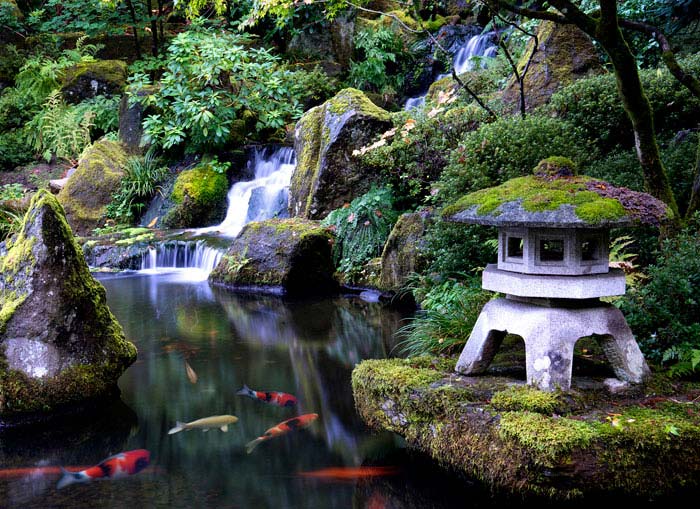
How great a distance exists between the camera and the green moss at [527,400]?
4301 mm

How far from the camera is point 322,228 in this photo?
39.3 ft

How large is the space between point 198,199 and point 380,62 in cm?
680

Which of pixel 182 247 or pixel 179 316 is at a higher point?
pixel 182 247

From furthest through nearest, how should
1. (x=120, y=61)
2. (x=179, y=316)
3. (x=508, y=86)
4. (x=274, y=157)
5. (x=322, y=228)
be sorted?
(x=120, y=61), (x=274, y=157), (x=322, y=228), (x=508, y=86), (x=179, y=316)

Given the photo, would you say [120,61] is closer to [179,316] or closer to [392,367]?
[179,316]

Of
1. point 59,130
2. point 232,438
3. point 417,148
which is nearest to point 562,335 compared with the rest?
point 232,438

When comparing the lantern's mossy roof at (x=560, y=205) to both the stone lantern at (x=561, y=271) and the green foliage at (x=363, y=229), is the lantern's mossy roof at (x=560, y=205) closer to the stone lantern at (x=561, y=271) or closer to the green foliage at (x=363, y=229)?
the stone lantern at (x=561, y=271)

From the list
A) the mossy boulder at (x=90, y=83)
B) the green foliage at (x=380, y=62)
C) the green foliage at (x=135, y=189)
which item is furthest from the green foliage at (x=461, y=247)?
the mossy boulder at (x=90, y=83)

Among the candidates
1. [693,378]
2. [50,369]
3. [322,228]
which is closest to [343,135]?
[322,228]

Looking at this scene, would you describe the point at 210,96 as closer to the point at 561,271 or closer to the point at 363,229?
the point at 363,229

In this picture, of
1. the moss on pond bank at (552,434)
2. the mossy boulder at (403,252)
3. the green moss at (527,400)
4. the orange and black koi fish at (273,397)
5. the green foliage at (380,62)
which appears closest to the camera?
the moss on pond bank at (552,434)

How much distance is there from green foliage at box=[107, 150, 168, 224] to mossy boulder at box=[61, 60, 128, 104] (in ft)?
14.5

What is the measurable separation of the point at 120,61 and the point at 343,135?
11.8 meters

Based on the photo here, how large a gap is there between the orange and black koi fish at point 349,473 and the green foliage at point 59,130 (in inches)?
648
